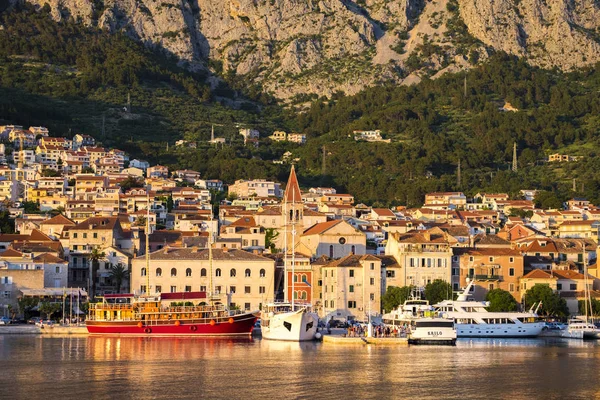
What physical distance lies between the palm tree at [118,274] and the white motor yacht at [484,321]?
1101 inches

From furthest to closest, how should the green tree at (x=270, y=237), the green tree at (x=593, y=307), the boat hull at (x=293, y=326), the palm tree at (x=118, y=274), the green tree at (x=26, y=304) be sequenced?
the green tree at (x=270, y=237) < the palm tree at (x=118, y=274) < the green tree at (x=593, y=307) < the green tree at (x=26, y=304) < the boat hull at (x=293, y=326)

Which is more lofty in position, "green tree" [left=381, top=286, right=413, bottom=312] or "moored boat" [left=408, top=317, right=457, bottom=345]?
"green tree" [left=381, top=286, right=413, bottom=312]

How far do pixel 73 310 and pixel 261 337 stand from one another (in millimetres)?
17135

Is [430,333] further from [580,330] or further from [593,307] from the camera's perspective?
[593,307]

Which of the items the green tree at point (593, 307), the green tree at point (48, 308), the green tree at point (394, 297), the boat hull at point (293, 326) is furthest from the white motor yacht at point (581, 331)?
the green tree at point (48, 308)

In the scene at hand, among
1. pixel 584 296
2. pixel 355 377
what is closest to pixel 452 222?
pixel 584 296

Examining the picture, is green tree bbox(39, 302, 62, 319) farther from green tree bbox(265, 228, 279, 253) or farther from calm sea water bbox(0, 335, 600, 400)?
green tree bbox(265, 228, 279, 253)

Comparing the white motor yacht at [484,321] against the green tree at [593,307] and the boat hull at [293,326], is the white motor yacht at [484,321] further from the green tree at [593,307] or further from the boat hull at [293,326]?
the green tree at [593,307]

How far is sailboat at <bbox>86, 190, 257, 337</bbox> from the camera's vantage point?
91.8 metres

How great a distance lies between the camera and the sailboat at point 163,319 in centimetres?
9175

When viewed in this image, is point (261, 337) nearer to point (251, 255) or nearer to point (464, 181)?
point (251, 255)

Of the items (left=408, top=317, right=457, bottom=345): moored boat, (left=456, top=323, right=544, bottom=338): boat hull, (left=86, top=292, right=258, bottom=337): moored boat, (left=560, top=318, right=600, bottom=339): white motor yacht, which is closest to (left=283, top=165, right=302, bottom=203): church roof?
(left=86, top=292, right=258, bottom=337): moored boat

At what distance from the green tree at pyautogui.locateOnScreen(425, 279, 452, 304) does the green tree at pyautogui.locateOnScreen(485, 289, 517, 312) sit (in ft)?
10.1

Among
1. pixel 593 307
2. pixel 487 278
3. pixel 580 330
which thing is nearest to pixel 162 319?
pixel 487 278
